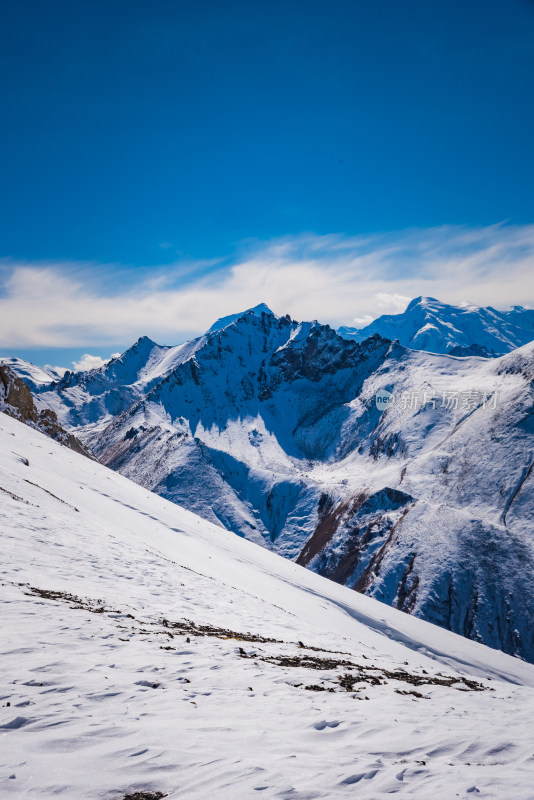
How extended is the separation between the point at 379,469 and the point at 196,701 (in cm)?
12394

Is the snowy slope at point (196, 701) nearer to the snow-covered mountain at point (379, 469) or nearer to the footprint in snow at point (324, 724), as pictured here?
the footprint in snow at point (324, 724)

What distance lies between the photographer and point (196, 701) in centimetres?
735

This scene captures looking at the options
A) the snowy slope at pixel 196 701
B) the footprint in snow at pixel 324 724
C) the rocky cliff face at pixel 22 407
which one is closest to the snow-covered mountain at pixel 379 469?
the rocky cliff face at pixel 22 407

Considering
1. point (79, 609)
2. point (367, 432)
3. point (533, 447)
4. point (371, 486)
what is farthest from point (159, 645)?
point (367, 432)

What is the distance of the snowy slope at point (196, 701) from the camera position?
199 inches

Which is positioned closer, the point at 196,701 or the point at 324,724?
the point at 324,724

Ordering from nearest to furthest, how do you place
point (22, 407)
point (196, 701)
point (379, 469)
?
point (196, 701), point (22, 407), point (379, 469)

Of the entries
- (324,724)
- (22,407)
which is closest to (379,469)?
(22,407)

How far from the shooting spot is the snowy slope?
5062 mm

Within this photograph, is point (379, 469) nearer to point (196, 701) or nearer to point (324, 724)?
point (324, 724)

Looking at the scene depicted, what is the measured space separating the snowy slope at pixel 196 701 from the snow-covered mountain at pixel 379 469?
68977 millimetres

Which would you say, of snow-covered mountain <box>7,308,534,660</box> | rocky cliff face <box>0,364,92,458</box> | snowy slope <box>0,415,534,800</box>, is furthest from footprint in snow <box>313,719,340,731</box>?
snow-covered mountain <box>7,308,534,660</box>

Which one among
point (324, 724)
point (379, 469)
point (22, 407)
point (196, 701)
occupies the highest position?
point (379, 469)

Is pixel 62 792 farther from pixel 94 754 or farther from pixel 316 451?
pixel 316 451
